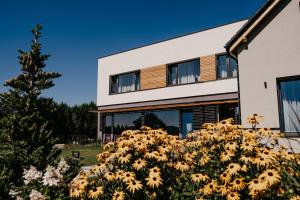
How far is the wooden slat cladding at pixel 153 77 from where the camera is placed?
23175 millimetres

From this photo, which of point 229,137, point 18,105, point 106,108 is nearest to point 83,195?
point 229,137

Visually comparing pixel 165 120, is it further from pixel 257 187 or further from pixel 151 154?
pixel 257 187

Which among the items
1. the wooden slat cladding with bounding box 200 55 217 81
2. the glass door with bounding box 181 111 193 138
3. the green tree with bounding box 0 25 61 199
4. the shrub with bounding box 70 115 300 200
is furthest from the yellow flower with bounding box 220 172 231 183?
the glass door with bounding box 181 111 193 138

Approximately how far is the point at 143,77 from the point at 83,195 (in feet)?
66.4

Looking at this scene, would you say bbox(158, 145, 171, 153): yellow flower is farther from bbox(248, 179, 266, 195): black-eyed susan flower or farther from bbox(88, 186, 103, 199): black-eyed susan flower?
bbox(248, 179, 266, 195): black-eyed susan flower

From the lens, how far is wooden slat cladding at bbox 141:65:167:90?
76.0 ft

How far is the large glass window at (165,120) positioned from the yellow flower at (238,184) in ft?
58.2

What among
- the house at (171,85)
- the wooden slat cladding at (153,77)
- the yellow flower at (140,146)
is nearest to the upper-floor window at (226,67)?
the house at (171,85)

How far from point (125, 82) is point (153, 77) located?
13.0 ft

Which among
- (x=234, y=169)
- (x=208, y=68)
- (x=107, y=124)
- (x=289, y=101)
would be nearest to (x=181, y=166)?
(x=234, y=169)

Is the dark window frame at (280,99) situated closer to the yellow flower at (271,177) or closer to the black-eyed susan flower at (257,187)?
the yellow flower at (271,177)

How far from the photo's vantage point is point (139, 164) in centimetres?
461

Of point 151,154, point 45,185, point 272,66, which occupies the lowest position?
point 45,185

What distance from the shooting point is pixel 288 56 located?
9820 millimetres
